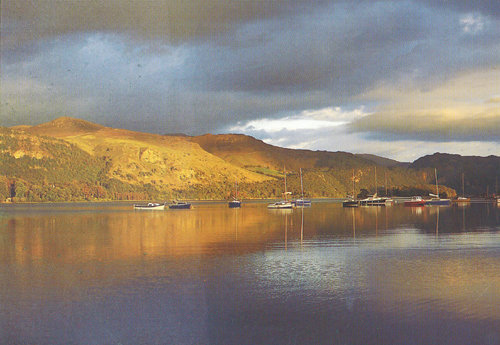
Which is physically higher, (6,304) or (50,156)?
(50,156)

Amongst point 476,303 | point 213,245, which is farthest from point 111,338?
point 213,245

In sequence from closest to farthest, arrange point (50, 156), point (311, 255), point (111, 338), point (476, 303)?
1. point (111, 338)
2. point (476, 303)
3. point (311, 255)
4. point (50, 156)

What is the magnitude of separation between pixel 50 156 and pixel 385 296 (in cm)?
20186

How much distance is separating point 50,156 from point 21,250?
183m

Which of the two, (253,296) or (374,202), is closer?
(253,296)

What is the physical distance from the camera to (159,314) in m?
13.6

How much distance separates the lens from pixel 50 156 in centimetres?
19825

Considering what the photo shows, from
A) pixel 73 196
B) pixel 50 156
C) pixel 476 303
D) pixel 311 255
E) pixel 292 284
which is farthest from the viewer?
pixel 50 156

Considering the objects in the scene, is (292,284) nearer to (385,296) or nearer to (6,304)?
(385,296)

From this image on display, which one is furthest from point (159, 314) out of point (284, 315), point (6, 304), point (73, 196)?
point (73, 196)

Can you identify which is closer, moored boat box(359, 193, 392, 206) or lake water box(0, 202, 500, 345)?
lake water box(0, 202, 500, 345)

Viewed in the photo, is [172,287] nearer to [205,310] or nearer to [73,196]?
[205,310]

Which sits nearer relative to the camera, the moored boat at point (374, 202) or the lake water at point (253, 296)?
the lake water at point (253, 296)

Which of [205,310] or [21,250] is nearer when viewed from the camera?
[205,310]
